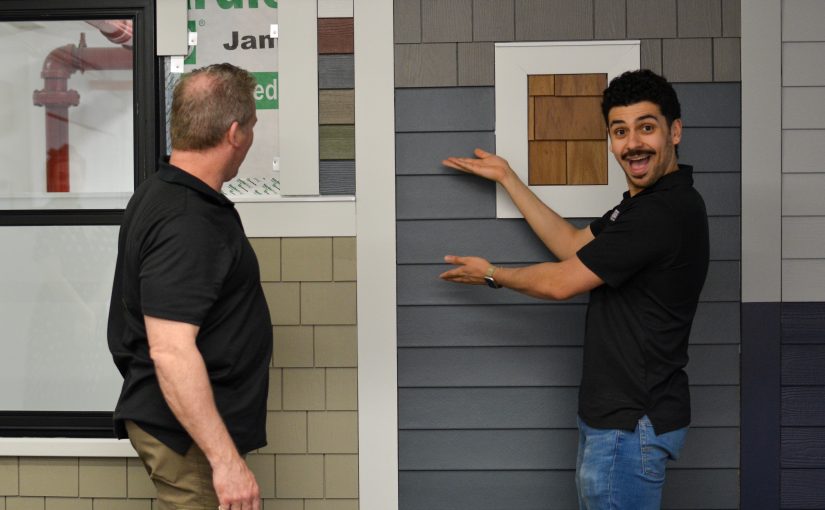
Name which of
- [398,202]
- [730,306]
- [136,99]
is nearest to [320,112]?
[398,202]

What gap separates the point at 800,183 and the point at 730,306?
492 mm

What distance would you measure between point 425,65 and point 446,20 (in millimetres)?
174

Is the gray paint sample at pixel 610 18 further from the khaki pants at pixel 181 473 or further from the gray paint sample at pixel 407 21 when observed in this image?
the khaki pants at pixel 181 473

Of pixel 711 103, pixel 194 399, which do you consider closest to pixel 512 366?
pixel 711 103

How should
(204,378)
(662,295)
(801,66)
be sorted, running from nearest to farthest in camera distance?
(204,378), (662,295), (801,66)

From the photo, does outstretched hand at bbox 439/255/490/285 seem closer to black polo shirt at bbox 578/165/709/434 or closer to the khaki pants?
black polo shirt at bbox 578/165/709/434

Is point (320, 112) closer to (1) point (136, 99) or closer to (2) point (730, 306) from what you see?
(1) point (136, 99)

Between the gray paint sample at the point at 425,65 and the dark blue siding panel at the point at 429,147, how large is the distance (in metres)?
0.18

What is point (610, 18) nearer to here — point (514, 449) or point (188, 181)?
point (514, 449)

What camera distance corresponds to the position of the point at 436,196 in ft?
9.78

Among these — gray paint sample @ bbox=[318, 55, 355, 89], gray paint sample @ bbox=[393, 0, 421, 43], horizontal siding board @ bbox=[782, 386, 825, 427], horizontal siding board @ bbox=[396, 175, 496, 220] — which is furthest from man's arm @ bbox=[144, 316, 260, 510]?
horizontal siding board @ bbox=[782, 386, 825, 427]

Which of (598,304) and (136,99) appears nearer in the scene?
(598,304)

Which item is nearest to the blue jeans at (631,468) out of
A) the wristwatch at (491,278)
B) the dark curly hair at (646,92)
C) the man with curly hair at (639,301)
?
the man with curly hair at (639,301)

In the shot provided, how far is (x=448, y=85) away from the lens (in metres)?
2.95
